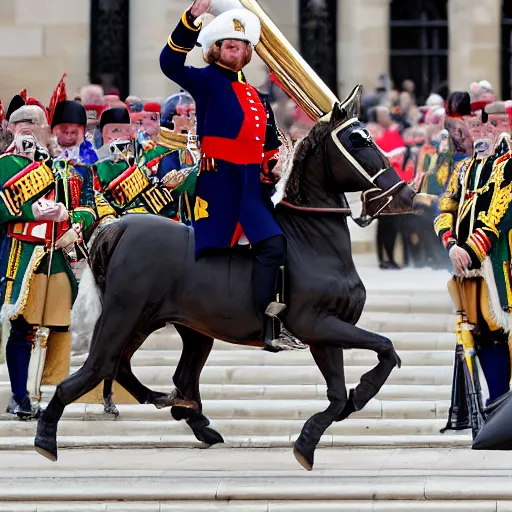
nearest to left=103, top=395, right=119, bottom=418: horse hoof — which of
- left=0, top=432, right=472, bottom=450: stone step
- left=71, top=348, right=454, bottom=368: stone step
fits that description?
left=0, top=432, right=472, bottom=450: stone step

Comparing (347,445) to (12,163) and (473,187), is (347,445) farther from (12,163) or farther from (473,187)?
(12,163)

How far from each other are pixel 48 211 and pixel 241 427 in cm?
180

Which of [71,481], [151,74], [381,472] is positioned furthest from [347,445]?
[151,74]

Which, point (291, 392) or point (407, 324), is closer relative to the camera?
point (291, 392)

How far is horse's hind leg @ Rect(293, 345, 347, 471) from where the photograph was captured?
1140cm

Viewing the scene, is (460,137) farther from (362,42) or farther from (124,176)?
(362,42)

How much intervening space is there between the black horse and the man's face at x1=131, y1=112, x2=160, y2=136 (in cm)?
397

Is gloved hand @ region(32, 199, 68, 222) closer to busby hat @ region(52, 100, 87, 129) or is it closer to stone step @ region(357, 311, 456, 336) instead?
busby hat @ region(52, 100, 87, 129)

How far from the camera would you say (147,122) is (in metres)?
15.7

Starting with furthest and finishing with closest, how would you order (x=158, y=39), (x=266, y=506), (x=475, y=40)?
1. (x=475, y=40)
2. (x=158, y=39)
3. (x=266, y=506)

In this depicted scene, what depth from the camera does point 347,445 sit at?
12734 mm

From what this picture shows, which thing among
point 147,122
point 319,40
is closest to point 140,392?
point 147,122

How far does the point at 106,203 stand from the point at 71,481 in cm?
322

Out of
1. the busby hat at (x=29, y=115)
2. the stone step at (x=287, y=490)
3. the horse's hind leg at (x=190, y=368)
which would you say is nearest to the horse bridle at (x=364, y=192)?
the horse's hind leg at (x=190, y=368)
